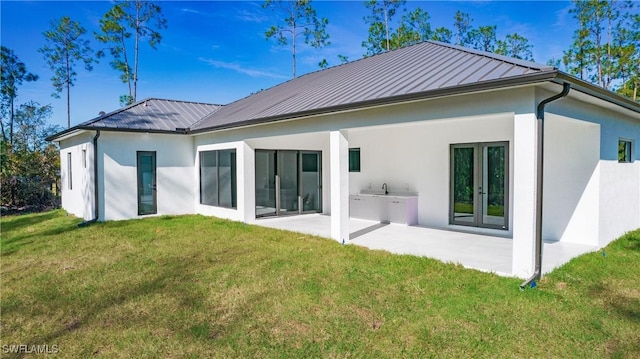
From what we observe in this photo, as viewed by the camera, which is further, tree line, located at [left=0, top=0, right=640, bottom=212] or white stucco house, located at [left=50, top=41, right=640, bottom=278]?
tree line, located at [left=0, top=0, right=640, bottom=212]

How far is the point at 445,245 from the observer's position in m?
7.20

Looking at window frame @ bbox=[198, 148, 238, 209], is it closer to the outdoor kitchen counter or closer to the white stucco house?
the white stucco house

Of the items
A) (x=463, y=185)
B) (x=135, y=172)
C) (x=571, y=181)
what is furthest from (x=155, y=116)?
(x=571, y=181)

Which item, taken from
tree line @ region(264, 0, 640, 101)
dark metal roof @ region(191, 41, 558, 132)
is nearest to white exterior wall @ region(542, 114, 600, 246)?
dark metal roof @ region(191, 41, 558, 132)

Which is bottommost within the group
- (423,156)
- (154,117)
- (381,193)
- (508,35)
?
(381,193)

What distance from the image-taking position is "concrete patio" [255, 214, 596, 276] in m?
5.96

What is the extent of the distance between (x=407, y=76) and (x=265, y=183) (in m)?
5.46

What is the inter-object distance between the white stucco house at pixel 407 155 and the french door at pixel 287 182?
0.13ft

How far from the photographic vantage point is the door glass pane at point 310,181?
1191 centimetres

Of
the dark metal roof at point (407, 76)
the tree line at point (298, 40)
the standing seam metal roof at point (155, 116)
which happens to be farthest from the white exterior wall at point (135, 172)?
the tree line at point (298, 40)

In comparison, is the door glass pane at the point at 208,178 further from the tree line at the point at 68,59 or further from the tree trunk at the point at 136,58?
the tree trunk at the point at 136,58

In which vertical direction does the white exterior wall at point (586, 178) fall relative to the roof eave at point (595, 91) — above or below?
below

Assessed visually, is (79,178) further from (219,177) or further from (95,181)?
(219,177)

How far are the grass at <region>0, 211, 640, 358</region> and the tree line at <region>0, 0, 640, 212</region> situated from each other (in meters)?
15.7
